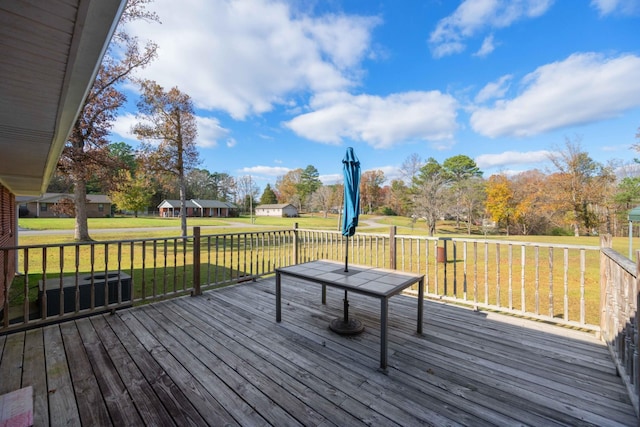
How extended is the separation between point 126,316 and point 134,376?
164 cm

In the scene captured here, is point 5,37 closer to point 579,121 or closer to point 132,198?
point 579,121

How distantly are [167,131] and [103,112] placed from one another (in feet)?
9.74

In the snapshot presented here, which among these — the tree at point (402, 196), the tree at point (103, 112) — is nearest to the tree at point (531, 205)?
the tree at point (402, 196)

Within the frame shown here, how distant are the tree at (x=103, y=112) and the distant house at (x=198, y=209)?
32.9 meters

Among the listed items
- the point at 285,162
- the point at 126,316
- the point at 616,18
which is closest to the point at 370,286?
the point at 126,316

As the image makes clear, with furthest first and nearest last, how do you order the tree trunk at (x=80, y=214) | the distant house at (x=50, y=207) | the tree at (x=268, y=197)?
the tree at (x=268, y=197)
the distant house at (x=50, y=207)
the tree trunk at (x=80, y=214)

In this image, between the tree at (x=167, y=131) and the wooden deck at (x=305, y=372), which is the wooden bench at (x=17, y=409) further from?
the tree at (x=167, y=131)

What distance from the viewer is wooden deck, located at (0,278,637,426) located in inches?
71.4

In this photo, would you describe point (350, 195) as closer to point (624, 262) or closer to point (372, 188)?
point (624, 262)

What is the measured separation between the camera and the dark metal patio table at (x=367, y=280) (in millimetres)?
2381

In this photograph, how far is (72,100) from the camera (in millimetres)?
1668

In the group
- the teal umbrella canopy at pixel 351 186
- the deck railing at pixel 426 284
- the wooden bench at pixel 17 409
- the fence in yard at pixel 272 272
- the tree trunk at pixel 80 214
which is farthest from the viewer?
the tree trunk at pixel 80 214

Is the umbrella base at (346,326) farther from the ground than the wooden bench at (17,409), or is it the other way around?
the wooden bench at (17,409)

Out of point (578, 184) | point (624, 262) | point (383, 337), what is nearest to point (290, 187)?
point (578, 184)
